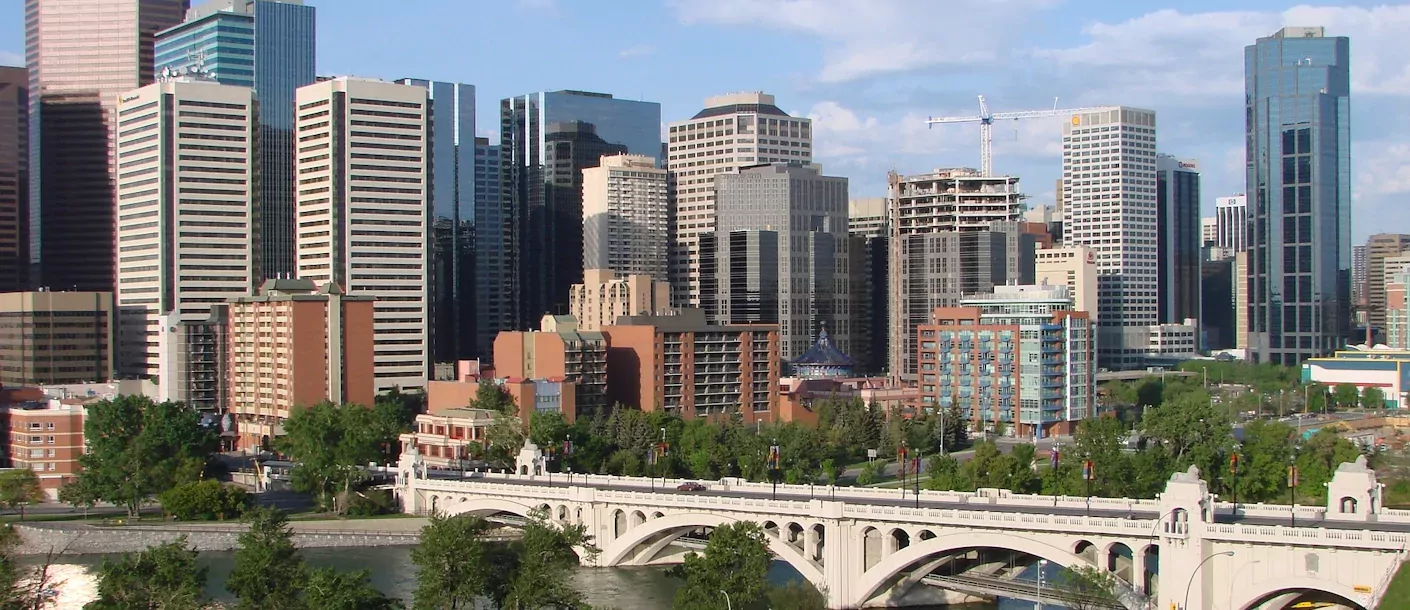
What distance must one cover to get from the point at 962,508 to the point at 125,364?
393ft

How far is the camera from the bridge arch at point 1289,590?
6538cm

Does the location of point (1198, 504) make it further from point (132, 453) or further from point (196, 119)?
point (196, 119)

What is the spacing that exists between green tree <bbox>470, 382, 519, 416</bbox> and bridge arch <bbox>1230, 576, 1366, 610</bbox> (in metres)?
72.8

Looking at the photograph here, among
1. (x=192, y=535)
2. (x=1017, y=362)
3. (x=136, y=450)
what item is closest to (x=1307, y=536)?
(x=192, y=535)

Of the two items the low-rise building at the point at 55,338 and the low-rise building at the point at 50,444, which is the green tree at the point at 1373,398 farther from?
the low-rise building at the point at 50,444

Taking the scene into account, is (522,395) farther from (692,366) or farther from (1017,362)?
(1017,362)

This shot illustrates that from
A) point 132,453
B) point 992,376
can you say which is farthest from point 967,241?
point 132,453

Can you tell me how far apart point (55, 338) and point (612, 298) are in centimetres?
5661

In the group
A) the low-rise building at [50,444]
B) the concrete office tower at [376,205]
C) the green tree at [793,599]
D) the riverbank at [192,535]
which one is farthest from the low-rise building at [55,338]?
the green tree at [793,599]

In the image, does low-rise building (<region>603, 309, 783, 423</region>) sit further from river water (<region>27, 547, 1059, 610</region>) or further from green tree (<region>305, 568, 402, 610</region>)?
green tree (<region>305, 568, 402, 610</region>)

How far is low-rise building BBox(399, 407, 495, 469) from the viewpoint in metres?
129

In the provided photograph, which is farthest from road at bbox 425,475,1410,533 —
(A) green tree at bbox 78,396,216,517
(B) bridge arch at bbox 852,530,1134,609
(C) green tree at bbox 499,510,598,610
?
(A) green tree at bbox 78,396,216,517

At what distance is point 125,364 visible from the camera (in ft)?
577

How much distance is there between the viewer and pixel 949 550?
77.1 m
